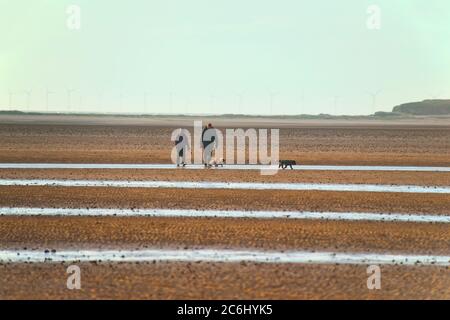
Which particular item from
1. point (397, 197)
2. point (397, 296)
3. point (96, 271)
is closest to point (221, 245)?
point (96, 271)

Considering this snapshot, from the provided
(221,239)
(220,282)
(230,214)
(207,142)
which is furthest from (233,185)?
(220,282)

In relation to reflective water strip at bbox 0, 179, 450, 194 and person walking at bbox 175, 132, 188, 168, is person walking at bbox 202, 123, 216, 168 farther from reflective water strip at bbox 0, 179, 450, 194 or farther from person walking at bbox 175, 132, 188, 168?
reflective water strip at bbox 0, 179, 450, 194

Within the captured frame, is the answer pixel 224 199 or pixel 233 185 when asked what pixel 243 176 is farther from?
pixel 224 199

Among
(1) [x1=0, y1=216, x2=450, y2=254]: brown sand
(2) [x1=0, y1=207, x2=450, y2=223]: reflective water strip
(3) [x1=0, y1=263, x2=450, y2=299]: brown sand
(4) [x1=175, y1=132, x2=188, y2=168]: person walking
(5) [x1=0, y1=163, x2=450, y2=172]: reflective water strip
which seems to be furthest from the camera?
(5) [x1=0, y1=163, x2=450, y2=172]: reflective water strip

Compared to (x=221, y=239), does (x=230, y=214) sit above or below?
above

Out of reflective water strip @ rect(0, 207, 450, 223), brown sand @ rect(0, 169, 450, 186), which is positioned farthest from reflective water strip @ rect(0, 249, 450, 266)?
brown sand @ rect(0, 169, 450, 186)

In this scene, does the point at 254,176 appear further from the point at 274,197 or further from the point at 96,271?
the point at 96,271

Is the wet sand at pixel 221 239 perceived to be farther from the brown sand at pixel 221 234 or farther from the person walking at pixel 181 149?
the person walking at pixel 181 149
